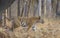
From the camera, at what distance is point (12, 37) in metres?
1.35

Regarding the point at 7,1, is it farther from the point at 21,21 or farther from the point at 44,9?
the point at 44,9

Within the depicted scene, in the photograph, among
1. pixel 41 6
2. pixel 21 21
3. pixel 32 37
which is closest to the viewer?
pixel 32 37

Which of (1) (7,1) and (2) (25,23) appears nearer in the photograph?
(1) (7,1)

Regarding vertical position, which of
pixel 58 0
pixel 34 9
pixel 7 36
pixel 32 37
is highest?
pixel 58 0

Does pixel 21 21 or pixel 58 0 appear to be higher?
pixel 58 0

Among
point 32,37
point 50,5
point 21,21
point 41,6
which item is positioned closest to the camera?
point 32,37

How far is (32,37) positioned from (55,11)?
94.4 inches

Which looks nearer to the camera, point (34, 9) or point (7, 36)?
point (7, 36)

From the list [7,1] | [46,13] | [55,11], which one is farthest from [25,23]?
[55,11]

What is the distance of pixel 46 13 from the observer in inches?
145

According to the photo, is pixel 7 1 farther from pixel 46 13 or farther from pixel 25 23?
pixel 46 13

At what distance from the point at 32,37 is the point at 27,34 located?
8cm

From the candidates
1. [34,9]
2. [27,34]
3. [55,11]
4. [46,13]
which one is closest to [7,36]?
[27,34]

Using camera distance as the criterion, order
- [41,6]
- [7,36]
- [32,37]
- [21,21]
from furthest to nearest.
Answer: [41,6] < [21,21] < [32,37] < [7,36]
